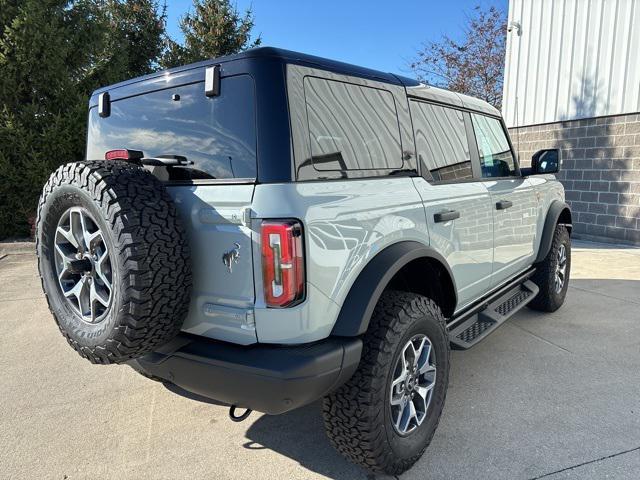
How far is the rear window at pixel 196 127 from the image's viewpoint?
6.43ft

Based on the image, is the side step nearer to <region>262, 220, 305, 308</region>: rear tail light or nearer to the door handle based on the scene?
the door handle

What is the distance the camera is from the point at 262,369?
181 centimetres

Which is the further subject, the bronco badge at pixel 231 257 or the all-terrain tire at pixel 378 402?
the all-terrain tire at pixel 378 402

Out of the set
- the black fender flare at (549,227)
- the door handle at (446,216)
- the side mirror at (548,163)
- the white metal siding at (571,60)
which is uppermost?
the white metal siding at (571,60)

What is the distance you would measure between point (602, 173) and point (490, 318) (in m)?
6.79

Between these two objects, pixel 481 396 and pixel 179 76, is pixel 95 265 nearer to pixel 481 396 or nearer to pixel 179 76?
pixel 179 76

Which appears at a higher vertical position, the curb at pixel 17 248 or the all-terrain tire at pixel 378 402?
the all-terrain tire at pixel 378 402

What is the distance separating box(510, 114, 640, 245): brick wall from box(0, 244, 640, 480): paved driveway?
5.20 m

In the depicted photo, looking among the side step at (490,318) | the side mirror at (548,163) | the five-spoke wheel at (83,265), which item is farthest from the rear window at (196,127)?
the side mirror at (548,163)

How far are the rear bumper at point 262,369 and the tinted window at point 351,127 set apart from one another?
2.63 ft

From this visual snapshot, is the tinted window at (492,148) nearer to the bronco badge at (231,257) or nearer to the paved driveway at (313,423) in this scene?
the paved driveway at (313,423)

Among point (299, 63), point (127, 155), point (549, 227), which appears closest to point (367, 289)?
point (299, 63)

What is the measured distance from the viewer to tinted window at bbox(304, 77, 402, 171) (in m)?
2.04

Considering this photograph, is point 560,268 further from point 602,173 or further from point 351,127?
point 602,173
